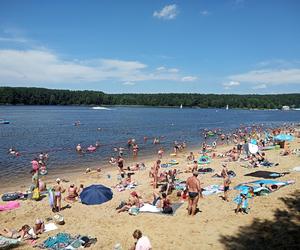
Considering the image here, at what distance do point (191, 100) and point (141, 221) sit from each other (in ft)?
609

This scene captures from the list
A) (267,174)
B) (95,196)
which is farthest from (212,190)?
(95,196)

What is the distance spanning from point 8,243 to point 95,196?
→ 411 cm

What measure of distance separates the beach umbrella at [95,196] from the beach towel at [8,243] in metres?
3.70

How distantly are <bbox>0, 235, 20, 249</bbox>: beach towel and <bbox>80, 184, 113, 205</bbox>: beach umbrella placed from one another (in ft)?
12.1

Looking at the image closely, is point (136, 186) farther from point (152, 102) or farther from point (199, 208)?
point (152, 102)

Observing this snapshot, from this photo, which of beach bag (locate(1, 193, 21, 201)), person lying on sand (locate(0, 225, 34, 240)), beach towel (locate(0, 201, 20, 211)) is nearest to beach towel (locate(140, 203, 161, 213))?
person lying on sand (locate(0, 225, 34, 240))

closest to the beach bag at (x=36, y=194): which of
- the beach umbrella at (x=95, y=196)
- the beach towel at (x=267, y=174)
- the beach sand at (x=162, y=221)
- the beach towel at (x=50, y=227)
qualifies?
the beach sand at (x=162, y=221)

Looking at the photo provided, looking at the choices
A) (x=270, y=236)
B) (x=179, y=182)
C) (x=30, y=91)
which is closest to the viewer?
(x=270, y=236)

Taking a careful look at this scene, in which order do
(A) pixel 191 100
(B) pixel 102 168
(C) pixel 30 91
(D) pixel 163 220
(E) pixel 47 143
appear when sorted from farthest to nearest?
(A) pixel 191 100, (C) pixel 30 91, (E) pixel 47 143, (B) pixel 102 168, (D) pixel 163 220

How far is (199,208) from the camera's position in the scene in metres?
12.6

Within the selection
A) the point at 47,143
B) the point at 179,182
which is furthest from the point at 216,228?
the point at 47,143

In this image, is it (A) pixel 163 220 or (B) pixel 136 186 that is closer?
(A) pixel 163 220

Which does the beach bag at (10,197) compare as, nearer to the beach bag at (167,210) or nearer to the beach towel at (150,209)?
the beach towel at (150,209)

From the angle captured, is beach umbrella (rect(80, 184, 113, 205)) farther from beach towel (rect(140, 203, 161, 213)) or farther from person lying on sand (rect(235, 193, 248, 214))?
person lying on sand (rect(235, 193, 248, 214))
